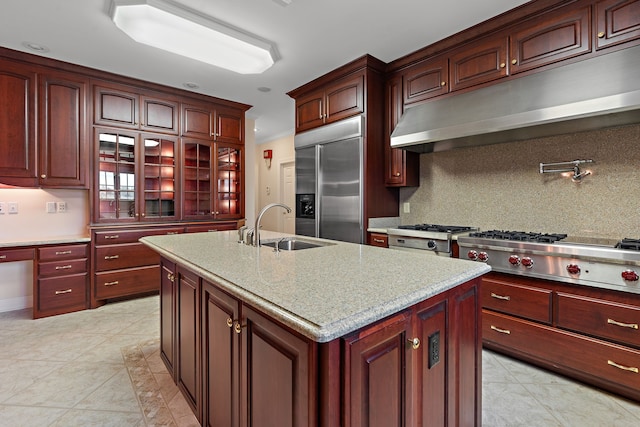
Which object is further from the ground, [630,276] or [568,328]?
[630,276]

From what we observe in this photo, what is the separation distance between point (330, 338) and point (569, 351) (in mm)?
2001

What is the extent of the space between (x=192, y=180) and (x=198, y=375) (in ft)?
10.1

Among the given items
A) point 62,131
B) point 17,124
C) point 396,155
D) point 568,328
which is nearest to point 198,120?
point 62,131

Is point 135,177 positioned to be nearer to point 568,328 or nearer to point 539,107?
point 539,107

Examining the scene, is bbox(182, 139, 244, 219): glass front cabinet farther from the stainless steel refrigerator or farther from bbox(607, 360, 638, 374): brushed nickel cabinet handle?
bbox(607, 360, 638, 374): brushed nickel cabinet handle

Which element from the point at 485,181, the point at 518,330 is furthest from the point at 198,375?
the point at 485,181

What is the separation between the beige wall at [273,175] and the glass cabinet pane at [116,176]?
10.4 ft

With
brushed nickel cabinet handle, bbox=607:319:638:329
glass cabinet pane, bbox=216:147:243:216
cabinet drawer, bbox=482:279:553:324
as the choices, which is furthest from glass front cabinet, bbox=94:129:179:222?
brushed nickel cabinet handle, bbox=607:319:638:329

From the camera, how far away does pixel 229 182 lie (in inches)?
179

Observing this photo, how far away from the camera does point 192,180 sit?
13.6 feet

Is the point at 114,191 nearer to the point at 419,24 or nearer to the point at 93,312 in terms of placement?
the point at 93,312

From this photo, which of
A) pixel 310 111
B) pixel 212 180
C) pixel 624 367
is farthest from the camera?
pixel 212 180

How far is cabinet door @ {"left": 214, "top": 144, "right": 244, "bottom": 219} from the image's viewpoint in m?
4.40

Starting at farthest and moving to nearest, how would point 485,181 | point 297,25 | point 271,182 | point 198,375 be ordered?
point 271,182
point 485,181
point 297,25
point 198,375
